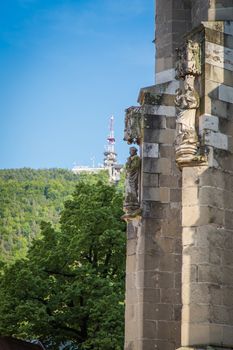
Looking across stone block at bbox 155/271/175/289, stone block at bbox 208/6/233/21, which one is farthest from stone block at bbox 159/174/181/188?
Answer: stone block at bbox 208/6/233/21

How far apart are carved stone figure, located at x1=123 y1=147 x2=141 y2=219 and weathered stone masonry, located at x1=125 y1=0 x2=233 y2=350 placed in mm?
167

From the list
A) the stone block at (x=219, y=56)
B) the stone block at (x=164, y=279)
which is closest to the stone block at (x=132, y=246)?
the stone block at (x=164, y=279)

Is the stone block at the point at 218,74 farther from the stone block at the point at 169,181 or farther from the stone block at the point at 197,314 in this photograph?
the stone block at the point at 197,314

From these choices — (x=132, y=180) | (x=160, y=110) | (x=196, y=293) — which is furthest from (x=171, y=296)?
(x=160, y=110)

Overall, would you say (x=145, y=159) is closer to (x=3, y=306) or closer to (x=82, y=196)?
(x=3, y=306)

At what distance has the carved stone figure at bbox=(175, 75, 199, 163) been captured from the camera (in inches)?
475

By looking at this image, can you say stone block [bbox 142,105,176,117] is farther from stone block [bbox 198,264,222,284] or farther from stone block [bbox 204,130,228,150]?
stone block [bbox 198,264,222,284]

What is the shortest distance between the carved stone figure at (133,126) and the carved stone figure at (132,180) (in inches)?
8.2

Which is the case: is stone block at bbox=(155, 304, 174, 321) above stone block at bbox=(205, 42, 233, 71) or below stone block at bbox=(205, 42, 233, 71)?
below

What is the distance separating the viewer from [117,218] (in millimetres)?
26234

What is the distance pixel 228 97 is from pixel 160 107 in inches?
101

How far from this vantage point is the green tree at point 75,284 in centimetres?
2356

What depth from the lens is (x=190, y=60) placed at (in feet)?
41.2

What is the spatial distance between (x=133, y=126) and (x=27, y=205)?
7203cm
